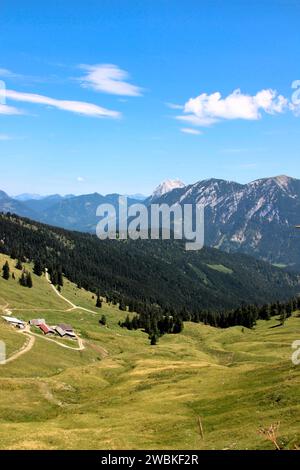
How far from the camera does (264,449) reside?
Answer: 43.4 metres

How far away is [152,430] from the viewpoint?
199 ft

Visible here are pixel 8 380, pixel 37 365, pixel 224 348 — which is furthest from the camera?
pixel 224 348

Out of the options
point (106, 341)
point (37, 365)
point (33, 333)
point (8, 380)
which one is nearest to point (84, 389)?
point (8, 380)

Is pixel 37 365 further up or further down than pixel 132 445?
further down

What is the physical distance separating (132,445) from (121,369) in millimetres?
72197

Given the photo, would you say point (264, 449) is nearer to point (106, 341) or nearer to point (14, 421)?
point (14, 421)

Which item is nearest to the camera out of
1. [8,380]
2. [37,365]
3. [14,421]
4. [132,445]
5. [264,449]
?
[264,449]

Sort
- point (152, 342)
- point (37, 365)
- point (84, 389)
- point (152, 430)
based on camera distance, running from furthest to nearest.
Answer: point (152, 342) < point (37, 365) < point (84, 389) < point (152, 430)

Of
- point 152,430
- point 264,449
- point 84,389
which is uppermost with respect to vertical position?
point 264,449

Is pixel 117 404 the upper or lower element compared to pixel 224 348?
upper
